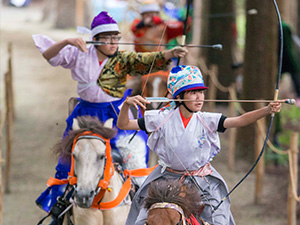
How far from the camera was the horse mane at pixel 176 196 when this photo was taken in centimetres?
313

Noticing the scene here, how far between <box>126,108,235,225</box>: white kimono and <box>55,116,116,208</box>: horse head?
0.45m

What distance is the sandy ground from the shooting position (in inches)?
319

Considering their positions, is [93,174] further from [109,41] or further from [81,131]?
[109,41]

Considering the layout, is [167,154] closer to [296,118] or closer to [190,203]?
[190,203]

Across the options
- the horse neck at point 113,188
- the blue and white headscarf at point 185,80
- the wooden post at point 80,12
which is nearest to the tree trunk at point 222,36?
the wooden post at point 80,12

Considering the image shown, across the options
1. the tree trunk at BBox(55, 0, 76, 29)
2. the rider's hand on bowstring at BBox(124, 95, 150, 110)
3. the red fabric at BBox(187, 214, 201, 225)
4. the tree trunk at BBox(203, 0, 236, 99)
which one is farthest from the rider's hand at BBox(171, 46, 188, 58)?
the tree trunk at BBox(55, 0, 76, 29)

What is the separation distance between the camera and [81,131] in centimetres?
432

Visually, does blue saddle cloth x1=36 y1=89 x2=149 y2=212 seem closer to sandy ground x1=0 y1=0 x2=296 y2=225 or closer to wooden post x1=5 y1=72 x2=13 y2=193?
sandy ground x1=0 y1=0 x2=296 y2=225

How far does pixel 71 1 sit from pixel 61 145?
56.9ft

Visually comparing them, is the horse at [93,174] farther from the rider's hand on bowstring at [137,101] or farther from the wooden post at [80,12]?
the wooden post at [80,12]

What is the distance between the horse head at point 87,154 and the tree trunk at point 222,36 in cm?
929

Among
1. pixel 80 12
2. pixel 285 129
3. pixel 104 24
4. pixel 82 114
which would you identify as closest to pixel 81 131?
pixel 82 114

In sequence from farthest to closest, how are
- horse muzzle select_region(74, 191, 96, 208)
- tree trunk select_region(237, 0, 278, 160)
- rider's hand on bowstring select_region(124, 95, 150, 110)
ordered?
tree trunk select_region(237, 0, 278, 160), horse muzzle select_region(74, 191, 96, 208), rider's hand on bowstring select_region(124, 95, 150, 110)

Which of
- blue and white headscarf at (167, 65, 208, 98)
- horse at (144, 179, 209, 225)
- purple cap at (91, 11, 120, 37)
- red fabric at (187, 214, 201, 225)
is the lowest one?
red fabric at (187, 214, 201, 225)
